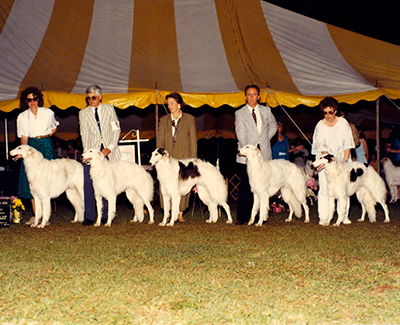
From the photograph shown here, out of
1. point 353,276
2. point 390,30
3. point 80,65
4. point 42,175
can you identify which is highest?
point 390,30

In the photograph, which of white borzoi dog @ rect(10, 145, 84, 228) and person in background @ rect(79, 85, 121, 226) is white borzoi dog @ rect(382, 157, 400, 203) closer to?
person in background @ rect(79, 85, 121, 226)

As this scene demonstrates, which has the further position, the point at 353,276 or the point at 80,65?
the point at 80,65

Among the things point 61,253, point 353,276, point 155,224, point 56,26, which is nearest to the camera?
point 353,276

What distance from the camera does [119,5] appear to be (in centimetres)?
1149

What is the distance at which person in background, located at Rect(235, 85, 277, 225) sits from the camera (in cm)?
849

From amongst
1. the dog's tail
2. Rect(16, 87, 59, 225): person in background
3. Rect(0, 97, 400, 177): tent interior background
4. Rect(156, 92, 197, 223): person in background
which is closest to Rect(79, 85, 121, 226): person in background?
Rect(16, 87, 59, 225): person in background

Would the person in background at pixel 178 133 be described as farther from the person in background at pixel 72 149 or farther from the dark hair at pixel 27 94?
the person in background at pixel 72 149

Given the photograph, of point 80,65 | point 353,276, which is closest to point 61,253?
point 353,276

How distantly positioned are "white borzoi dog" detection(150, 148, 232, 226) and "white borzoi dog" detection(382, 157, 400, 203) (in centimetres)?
676

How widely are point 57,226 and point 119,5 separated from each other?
5218 mm

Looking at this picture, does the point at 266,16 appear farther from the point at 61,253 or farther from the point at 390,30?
the point at 390,30

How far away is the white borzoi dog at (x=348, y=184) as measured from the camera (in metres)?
8.34

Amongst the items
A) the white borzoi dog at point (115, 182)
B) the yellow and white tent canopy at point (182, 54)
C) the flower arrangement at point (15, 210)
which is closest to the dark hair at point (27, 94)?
the yellow and white tent canopy at point (182, 54)

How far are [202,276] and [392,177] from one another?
10563mm
